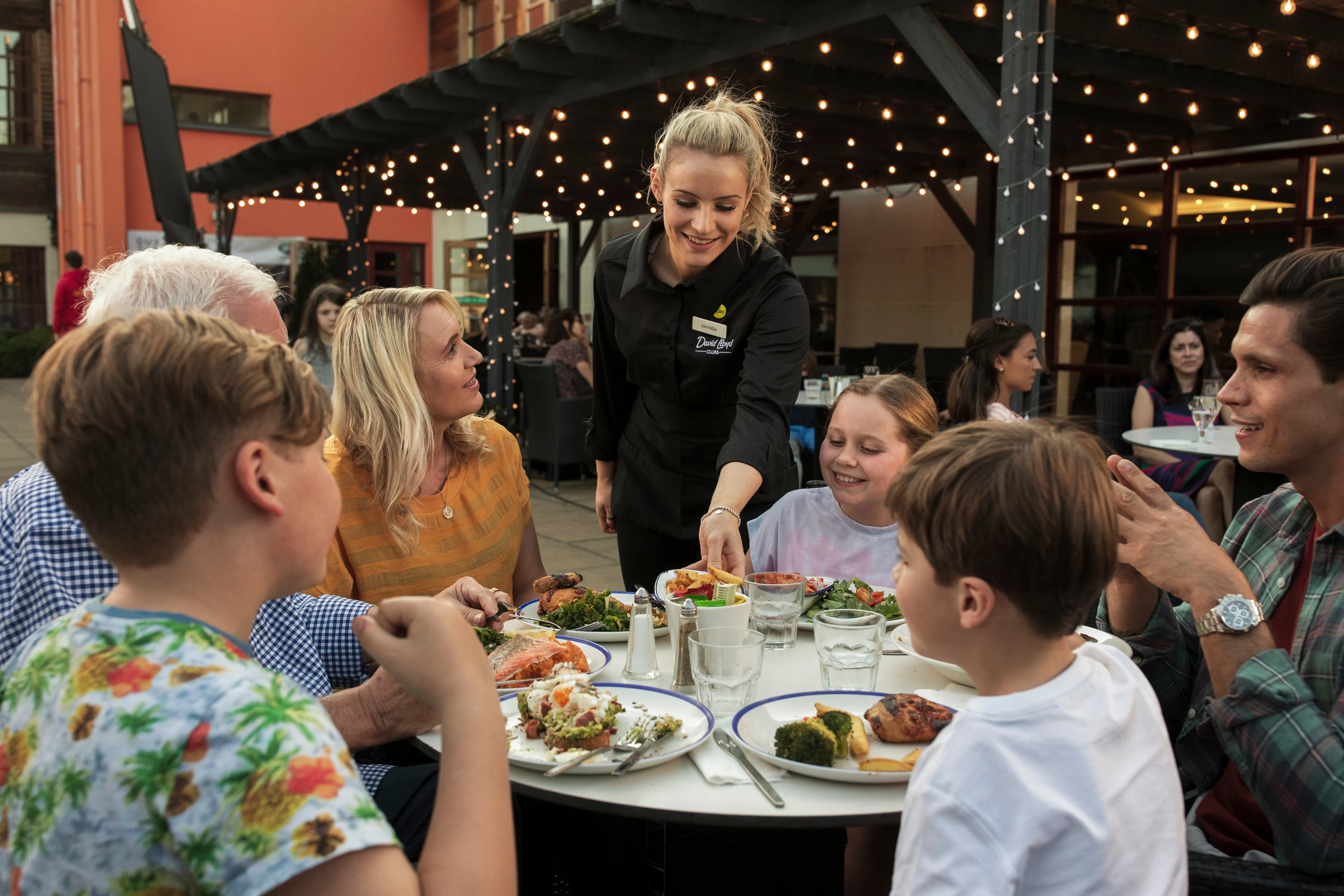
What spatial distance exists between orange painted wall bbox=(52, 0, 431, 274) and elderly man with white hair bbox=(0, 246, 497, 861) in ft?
56.4

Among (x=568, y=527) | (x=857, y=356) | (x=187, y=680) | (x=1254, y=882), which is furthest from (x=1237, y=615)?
(x=857, y=356)

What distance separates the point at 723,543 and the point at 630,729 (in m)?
0.71

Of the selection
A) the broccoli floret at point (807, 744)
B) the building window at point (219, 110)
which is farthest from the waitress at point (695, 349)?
the building window at point (219, 110)

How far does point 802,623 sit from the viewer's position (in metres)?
2.02

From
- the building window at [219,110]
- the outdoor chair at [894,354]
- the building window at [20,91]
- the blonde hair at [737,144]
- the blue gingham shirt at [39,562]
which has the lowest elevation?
the blue gingham shirt at [39,562]

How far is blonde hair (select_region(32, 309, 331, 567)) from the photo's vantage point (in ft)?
2.86

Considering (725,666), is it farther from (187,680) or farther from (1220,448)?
(1220,448)

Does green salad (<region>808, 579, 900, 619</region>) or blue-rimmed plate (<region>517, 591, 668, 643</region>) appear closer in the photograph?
blue-rimmed plate (<region>517, 591, 668, 643</region>)

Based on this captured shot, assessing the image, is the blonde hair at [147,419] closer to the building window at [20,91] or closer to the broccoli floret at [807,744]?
the broccoli floret at [807,744]

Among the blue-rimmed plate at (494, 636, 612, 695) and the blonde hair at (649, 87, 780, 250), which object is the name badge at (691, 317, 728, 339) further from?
the blue-rimmed plate at (494, 636, 612, 695)

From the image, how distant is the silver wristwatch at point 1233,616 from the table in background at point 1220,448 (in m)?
3.07

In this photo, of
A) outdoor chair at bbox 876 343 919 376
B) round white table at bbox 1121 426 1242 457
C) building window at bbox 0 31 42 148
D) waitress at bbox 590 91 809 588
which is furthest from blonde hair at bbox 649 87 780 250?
building window at bbox 0 31 42 148

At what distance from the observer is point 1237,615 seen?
1.43 metres

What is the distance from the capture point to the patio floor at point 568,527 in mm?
5754
